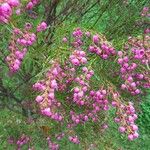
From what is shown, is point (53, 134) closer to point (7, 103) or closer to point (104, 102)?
point (7, 103)

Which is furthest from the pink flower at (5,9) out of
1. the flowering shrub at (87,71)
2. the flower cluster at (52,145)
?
the flower cluster at (52,145)

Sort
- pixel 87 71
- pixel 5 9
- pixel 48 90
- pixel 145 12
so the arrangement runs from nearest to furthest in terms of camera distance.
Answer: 1. pixel 5 9
2. pixel 48 90
3. pixel 87 71
4. pixel 145 12

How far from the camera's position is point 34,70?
468 centimetres

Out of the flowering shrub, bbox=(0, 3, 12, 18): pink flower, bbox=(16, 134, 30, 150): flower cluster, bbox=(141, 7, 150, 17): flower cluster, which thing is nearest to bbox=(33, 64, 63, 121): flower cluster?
the flowering shrub

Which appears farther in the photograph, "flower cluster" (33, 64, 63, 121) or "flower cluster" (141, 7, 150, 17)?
"flower cluster" (141, 7, 150, 17)

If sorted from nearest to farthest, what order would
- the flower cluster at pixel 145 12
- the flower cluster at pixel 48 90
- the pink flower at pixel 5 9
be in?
the pink flower at pixel 5 9 < the flower cluster at pixel 48 90 < the flower cluster at pixel 145 12

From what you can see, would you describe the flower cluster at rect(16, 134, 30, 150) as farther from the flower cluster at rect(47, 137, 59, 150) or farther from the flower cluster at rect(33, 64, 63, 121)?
the flower cluster at rect(33, 64, 63, 121)

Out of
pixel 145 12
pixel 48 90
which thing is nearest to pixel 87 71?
pixel 48 90

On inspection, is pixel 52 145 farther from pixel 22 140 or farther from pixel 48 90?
pixel 48 90

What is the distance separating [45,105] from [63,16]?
2.12m

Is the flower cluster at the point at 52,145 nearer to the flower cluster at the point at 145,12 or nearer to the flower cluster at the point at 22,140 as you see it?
the flower cluster at the point at 22,140

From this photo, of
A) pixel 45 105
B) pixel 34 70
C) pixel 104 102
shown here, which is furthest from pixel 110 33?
pixel 45 105

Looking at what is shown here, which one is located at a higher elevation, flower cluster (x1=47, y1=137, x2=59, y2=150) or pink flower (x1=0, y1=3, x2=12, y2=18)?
pink flower (x1=0, y1=3, x2=12, y2=18)

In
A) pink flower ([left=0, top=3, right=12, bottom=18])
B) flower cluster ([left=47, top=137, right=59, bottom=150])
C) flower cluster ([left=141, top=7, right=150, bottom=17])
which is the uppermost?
pink flower ([left=0, top=3, right=12, bottom=18])
